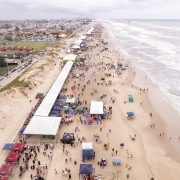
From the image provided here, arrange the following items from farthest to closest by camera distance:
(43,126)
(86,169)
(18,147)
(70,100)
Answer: (70,100) < (43,126) < (18,147) < (86,169)

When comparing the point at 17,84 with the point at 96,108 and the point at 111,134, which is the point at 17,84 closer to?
the point at 96,108

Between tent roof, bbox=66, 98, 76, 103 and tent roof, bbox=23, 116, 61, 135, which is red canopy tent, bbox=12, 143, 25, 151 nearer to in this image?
tent roof, bbox=23, 116, 61, 135

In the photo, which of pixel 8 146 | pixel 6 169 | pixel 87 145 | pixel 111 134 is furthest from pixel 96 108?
pixel 6 169

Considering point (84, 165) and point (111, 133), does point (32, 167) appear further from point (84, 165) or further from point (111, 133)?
point (111, 133)

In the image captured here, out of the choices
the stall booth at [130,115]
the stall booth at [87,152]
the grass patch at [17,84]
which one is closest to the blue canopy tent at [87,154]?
the stall booth at [87,152]

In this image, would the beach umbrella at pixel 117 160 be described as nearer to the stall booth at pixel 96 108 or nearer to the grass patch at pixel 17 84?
the stall booth at pixel 96 108

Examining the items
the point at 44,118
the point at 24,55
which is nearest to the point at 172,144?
the point at 44,118

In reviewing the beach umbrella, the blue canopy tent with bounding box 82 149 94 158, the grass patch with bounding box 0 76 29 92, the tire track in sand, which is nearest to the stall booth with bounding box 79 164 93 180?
the blue canopy tent with bounding box 82 149 94 158
